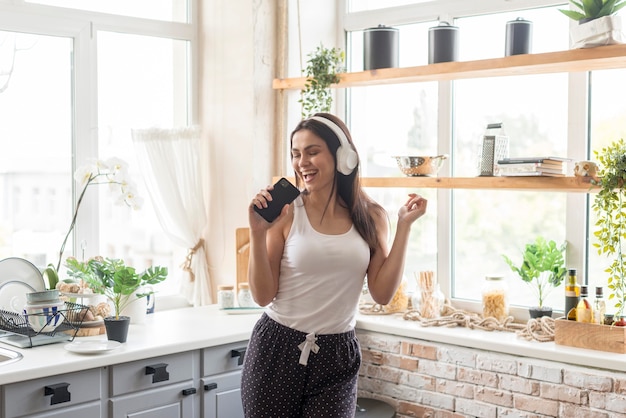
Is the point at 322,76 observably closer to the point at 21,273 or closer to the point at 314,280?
the point at 314,280

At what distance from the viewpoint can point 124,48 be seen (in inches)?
146

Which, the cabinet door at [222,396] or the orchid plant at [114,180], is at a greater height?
the orchid plant at [114,180]

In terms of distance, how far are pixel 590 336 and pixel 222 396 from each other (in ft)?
4.45

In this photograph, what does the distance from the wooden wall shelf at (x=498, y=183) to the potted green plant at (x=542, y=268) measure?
0.83ft

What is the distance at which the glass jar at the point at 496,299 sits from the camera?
314 centimetres

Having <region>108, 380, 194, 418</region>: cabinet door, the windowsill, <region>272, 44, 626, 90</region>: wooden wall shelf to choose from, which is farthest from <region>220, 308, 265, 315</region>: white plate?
<region>272, 44, 626, 90</region>: wooden wall shelf

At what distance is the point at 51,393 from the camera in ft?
8.08

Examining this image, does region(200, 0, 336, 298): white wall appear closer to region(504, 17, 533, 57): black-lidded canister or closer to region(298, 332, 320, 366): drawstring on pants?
region(504, 17, 533, 57): black-lidded canister

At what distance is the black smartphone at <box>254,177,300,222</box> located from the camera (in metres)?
2.29

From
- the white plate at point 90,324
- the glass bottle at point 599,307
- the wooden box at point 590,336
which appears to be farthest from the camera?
the white plate at point 90,324

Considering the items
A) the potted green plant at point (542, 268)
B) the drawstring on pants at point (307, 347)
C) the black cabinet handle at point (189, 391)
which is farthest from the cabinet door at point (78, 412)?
the potted green plant at point (542, 268)

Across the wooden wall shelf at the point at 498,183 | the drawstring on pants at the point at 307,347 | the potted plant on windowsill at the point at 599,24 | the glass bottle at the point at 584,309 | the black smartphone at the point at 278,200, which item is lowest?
the drawstring on pants at the point at 307,347

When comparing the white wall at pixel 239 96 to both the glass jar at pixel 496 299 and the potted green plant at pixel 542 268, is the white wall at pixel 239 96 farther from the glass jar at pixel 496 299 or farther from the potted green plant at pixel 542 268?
the potted green plant at pixel 542 268

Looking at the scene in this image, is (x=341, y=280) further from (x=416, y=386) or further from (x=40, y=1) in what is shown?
(x=40, y=1)
